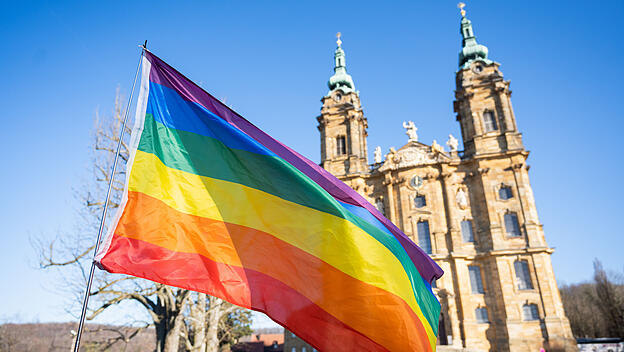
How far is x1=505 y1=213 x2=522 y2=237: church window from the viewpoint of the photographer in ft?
102

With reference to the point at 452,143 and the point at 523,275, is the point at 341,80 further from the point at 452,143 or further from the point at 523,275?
the point at 523,275

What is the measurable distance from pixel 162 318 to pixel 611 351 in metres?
36.1

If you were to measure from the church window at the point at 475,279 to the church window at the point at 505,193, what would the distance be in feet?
20.2

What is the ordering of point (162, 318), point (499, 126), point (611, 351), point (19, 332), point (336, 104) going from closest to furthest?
point (162, 318), point (611, 351), point (499, 126), point (336, 104), point (19, 332)

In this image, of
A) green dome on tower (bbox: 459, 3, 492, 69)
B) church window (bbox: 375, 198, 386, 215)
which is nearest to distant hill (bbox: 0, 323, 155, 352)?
church window (bbox: 375, 198, 386, 215)

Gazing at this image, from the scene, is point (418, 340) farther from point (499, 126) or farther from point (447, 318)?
point (499, 126)

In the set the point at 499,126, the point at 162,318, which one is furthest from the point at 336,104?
the point at 162,318

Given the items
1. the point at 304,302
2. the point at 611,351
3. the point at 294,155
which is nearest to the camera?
the point at 304,302

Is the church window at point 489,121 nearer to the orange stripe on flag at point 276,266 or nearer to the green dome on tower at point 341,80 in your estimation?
the green dome on tower at point 341,80

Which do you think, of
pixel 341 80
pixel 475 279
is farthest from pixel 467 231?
pixel 341 80

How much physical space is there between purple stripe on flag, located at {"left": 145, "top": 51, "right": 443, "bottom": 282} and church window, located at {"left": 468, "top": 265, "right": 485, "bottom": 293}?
27.5 metres

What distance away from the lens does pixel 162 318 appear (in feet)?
48.8

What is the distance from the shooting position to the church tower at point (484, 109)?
33.9 metres

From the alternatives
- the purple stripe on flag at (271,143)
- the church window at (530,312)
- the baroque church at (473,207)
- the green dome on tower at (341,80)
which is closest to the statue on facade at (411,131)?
the baroque church at (473,207)
